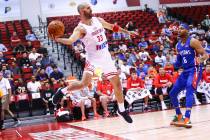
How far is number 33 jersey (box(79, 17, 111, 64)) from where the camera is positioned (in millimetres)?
5840

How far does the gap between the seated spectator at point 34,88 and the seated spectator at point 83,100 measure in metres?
1.31

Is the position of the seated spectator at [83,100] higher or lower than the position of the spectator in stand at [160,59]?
lower

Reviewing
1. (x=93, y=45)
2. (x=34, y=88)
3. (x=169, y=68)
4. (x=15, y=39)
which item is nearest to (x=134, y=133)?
(x=93, y=45)

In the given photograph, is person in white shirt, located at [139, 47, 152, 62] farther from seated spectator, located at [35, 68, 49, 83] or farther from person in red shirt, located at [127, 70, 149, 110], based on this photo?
seated spectator, located at [35, 68, 49, 83]

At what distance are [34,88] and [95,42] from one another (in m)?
6.41

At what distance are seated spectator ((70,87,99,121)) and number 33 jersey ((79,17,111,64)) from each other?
485 cm

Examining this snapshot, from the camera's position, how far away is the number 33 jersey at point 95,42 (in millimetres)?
5840

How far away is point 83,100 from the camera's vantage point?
10750mm

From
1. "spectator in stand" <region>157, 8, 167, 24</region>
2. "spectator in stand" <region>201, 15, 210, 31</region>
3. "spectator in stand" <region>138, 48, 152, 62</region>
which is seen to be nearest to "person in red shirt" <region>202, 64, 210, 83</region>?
"spectator in stand" <region>138, 48, 152, 62</region>

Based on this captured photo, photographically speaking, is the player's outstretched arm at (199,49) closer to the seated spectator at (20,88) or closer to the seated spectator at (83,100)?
the seated spectator at (83,100)

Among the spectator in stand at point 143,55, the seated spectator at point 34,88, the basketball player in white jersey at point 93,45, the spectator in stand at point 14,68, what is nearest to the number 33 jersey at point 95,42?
the basketball player in white jersey at point 93,45

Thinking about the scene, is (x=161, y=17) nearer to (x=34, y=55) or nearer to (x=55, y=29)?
(x=34, y=55)

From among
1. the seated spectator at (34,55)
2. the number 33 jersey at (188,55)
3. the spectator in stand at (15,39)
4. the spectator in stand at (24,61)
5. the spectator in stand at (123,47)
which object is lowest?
the number 33 jersey at (188,55)

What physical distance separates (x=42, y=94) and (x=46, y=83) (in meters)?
0.34
